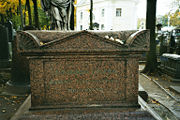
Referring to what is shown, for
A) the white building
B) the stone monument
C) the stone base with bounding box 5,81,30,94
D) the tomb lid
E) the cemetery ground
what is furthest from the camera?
the white building

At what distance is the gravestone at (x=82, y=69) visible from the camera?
275 cm

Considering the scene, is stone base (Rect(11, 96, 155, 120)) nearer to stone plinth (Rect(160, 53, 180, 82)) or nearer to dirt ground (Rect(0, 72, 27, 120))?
dirt ground (Rect(0, 72, 27, 120))

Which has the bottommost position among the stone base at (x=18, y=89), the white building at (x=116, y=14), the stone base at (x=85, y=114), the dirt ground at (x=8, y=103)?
the dirt ground at (x=8, y=103)

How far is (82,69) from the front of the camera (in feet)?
9.59

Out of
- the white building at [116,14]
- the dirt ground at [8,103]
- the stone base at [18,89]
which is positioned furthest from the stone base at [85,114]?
the white building at [116,14]

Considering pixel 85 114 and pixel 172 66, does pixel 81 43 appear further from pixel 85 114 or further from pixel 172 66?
pixel 172 66

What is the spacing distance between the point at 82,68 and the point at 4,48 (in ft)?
28.3

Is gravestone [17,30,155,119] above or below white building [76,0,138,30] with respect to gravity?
below

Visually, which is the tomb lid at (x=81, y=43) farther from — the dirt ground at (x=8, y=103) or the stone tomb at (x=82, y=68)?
the dirt ground at (x=8, y=103)

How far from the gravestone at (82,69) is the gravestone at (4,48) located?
26.1ft

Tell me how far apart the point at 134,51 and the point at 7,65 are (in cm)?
896

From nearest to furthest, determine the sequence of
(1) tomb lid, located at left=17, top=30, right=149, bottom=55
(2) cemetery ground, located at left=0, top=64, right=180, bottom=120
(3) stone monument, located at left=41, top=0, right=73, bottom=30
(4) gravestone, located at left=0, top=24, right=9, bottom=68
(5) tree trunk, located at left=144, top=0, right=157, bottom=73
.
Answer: (1) tomb lid, located at left=17, top=30, right=149, bottom=55, (2) cemetery ground, located at left=0, top=64, right=180, bottom=120, (3) stone monument, located at left=41, top=0, right=73, bottom=30, (5) tree trunk, located at left=144, top=0, right=157, bottom=73, (4) gravestone, located at left=0, top=24, right=9, bottom=68

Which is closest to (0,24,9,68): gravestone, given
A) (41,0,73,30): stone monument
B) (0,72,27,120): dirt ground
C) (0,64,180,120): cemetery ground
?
(0,64,180,120): cemetery ground

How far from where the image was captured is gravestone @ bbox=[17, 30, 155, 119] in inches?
108
